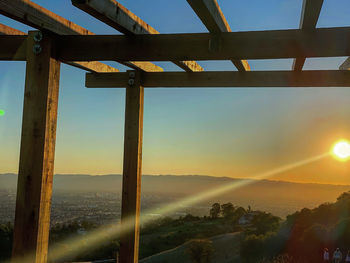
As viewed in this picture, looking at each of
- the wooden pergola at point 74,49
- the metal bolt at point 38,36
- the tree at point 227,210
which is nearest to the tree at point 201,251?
the tree at point 227,210

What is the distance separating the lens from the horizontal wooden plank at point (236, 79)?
470 centimetres

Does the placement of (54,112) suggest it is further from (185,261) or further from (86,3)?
(185,261)

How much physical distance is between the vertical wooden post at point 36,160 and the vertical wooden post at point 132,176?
1608 mm

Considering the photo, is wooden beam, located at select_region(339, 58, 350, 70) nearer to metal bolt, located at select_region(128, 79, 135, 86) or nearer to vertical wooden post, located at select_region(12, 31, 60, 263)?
metal bolt, located at select_region(128, 79, 135, 86)

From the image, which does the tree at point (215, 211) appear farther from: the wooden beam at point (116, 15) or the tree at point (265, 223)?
the wooden beam at point (116, 15)

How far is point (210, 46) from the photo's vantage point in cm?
326

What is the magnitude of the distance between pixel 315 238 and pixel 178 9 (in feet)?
33.4

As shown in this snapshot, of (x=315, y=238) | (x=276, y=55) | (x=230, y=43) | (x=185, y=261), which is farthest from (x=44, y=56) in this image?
(x=185, y=261)

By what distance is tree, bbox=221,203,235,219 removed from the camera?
21297mm

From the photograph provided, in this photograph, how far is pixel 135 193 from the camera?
4.61m

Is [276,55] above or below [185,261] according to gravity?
above

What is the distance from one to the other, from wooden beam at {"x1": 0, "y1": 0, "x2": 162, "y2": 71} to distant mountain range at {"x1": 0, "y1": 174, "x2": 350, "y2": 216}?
10328 millimetres

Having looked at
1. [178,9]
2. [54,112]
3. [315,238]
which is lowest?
[315,238]

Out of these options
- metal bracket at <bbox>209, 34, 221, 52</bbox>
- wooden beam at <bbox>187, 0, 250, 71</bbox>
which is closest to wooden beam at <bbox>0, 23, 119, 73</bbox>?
metal bracket at <bbox>209, 34, 221, 52</bbox>
